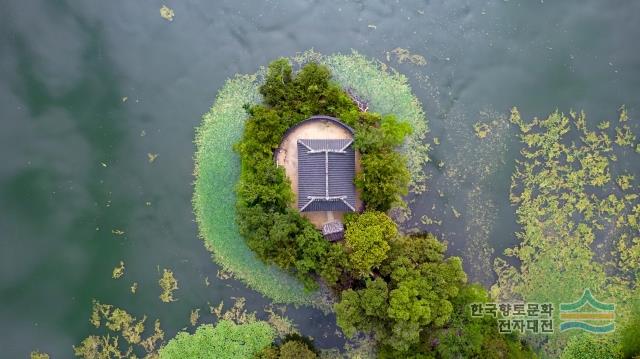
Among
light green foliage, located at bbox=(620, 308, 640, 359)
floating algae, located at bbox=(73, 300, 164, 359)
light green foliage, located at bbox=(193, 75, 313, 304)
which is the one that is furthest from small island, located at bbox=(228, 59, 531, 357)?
floating algae, located at bbox=(73, 300, 164, 359)

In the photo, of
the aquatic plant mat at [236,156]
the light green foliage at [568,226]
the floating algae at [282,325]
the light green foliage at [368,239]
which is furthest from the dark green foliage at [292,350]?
the light green foliage at [568,226]

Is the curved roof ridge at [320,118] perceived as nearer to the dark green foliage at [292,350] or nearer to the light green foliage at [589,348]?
the dark green foliage at [292,350]

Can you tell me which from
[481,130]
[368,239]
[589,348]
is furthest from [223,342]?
[589,348]

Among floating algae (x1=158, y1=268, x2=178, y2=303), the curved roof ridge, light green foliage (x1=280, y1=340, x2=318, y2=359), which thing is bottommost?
light green foliage (x1=280, y1=340, x2=318, y2=359)

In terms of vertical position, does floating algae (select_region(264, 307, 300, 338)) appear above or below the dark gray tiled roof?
below

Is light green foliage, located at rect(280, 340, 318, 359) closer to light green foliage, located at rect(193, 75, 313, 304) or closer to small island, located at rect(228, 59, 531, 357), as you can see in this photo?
light green foliage, located at rect(193, 75, 313, 304)

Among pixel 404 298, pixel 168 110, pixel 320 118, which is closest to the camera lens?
pixel 404 298

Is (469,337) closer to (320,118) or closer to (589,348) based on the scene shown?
(589,348)
